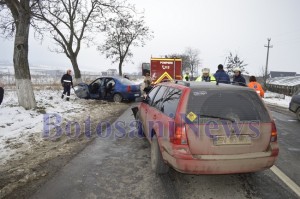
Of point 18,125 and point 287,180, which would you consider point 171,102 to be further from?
point 18,125

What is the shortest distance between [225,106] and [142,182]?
1768mm

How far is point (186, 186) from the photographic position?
431cm

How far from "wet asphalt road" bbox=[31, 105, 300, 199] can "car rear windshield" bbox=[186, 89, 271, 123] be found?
107 centimetres

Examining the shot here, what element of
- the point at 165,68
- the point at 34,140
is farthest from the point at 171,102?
the point at 165,68

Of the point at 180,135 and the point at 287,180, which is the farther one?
the point at 287,180

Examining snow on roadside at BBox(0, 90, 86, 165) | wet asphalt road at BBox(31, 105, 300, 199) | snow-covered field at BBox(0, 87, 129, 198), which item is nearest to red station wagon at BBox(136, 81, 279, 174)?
wet asphalt road at BBox(31, 105, 300, 199)

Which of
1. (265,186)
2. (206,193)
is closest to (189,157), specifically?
(206,193)

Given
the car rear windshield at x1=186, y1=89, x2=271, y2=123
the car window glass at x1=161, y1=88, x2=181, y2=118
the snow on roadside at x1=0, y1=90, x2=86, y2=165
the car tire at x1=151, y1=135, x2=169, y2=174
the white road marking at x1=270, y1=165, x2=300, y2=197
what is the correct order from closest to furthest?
the car rear windshield at x1=186, y1=89, x2=271, y2=123 < the white road marking at x1=270, y1=165, x2=300, y2=197 < the car window glass at x1=161, y1=88, x2=181, y2=118 < the car tire at x1=151, y1=135, x2=169, y2=174 < the snow on roadside at x1=0, y1=90, x2=86, y2=165

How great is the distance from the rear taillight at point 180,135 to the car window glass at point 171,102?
26 cm

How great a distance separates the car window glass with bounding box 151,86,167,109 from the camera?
5268 mm

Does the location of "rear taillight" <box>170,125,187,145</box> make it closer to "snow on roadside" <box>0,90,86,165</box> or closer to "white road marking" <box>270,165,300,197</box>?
"white road marking" <box>270,165,300,197</box>

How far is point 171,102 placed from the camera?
4.57m

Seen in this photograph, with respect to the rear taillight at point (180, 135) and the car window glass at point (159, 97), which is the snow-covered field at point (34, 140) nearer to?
the car window glass at point (159, 97)

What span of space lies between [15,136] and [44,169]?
2.86 metres
